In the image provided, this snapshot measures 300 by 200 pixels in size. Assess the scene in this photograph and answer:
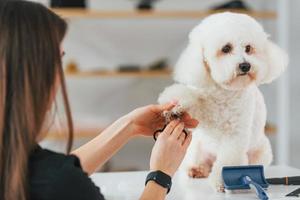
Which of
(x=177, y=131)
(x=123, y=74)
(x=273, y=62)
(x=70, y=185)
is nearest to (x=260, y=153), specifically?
(x=273, y=62)

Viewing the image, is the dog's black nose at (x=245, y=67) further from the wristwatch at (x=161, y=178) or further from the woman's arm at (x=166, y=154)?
the wristwatch at (x=161, y=178)

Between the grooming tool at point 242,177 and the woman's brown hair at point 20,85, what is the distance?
516mm

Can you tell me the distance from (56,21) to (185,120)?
1.46 ft

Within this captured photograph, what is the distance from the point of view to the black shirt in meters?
0.71

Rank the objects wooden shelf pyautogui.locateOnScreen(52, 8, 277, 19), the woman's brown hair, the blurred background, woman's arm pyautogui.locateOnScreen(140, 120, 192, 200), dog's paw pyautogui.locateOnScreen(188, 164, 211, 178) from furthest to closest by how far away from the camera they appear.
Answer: the blurred background → wooden shelf pyautogui.locateOnScreen(52, 8, 277, 19) → dog's paw pyautogui.locateOnScreen(188, 164, 211, 178) → woman's arm pyautogui.locateOnScreen(140, 120, 192, 200) → the woman's brown hair

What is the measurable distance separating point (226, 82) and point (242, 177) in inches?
9.0

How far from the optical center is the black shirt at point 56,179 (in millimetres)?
713

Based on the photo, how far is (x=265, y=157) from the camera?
127 centimetres

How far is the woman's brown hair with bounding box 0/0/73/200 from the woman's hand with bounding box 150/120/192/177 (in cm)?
31

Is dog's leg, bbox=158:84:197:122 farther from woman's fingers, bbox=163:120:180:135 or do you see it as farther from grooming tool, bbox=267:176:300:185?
grooming tool, bbox=267:176:300:185

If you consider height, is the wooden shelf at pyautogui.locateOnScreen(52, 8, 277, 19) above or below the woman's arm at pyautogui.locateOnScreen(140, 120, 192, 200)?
above

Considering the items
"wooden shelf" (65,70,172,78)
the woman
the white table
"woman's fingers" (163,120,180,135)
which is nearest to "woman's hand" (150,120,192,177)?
"woman's fingers" (163,120,180,135)

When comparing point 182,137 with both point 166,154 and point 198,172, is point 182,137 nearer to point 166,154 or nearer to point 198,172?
point 166,154

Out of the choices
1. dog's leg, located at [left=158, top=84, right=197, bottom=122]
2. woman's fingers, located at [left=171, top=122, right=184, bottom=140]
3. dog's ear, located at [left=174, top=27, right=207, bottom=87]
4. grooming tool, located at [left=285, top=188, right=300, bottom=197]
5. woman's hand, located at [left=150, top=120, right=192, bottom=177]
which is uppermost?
dog's ear, located at [left=174, top=27, right=207, bottom=87]
